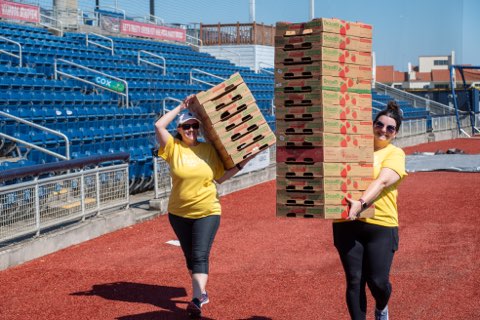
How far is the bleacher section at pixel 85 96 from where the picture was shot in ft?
44.2

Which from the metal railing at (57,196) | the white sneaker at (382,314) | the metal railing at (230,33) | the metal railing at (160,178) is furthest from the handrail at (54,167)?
the metal railing at (230,33)

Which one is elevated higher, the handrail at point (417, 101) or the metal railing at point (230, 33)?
the metal railing at point (230, 33)

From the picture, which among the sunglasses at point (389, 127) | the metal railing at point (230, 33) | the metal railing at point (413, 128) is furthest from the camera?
the metal railing at point (230, 33)

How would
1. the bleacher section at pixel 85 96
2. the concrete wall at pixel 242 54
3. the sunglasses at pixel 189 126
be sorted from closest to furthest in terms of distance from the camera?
the sunglasses at pixel 189 126 < the bleacher section at pixel 85 96 < the concrete wall at pixel 242 54

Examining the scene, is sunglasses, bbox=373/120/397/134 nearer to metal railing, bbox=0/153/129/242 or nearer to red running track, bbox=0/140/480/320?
red running track, bbox=0/140/480/320

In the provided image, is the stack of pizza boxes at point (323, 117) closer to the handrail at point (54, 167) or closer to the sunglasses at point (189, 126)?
the sunglasses at point (189, 126)

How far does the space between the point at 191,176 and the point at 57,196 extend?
12.8 feet

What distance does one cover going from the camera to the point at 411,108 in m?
36.3

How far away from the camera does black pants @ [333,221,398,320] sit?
16.6 ft

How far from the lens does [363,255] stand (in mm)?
5094

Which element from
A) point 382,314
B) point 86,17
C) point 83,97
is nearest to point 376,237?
point 382,314

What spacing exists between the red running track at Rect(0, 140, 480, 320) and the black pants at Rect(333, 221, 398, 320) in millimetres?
1288

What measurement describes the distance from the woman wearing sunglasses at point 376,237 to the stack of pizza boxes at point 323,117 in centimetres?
12

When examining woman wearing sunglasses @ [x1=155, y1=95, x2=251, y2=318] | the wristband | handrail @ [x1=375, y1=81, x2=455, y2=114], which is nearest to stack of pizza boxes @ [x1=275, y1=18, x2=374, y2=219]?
the wristband
